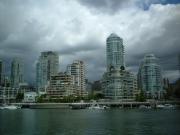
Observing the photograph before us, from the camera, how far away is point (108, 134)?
72938 mm

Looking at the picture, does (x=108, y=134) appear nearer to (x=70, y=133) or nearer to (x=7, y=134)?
(x=70, y=133)

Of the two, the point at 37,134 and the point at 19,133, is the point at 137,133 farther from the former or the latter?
the point at 19,133

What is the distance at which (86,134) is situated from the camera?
241 feet

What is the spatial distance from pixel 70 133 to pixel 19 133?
1259cm

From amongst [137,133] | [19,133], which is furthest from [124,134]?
[19,133]

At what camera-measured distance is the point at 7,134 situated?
74.7m

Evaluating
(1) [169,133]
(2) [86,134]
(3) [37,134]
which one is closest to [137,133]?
(1) [169,133]

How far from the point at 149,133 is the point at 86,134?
14.6 metres

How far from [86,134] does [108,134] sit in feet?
16.5

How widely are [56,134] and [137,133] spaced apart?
18693 millimetres

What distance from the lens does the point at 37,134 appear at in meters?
73.8

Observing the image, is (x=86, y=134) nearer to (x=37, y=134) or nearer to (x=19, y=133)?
(x=37, y=134)

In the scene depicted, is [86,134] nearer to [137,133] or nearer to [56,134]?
[56,134]

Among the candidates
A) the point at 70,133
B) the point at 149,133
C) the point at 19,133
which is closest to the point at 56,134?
the point at 70,133
